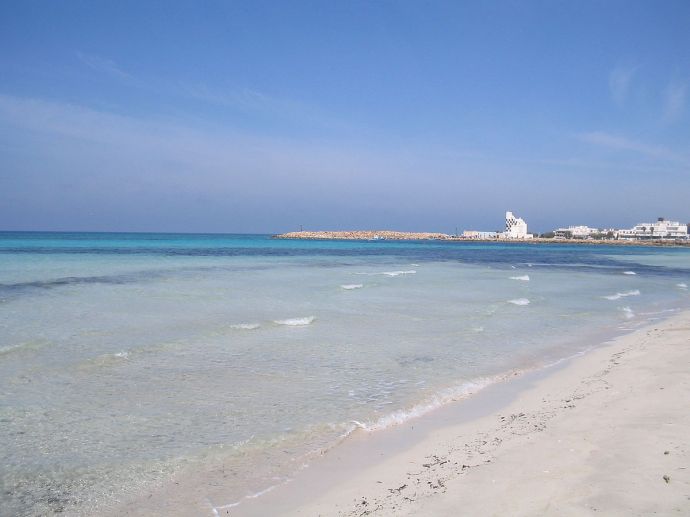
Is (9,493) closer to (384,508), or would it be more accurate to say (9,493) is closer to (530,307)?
(384,508)

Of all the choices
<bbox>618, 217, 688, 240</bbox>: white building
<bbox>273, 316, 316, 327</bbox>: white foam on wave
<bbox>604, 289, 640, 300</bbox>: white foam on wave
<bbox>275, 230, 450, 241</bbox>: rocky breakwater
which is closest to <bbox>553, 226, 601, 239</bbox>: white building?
<bbox>618, 217, 688, 240</bbox>: white building

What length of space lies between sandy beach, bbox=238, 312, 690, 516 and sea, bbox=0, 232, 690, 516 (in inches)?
17.8

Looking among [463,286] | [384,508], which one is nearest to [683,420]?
[384,508]

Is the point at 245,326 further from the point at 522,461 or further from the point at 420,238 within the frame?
the point at 420,238

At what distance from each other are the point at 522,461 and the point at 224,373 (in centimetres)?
532

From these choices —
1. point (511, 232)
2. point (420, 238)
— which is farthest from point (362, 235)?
point (511, 232)

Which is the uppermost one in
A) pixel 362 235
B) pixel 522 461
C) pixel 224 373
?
pixel 362 235

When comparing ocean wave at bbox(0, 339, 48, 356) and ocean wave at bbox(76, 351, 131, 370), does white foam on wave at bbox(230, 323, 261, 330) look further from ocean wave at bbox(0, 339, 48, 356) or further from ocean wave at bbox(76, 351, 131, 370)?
ocean wave at bbox(0, 339, 48, 356)

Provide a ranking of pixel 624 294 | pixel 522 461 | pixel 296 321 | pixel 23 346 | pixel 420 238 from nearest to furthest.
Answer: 1. pixel 522 461
2. pixel 23 346
3. pixel 296 321
4. pixel 624 294
5. pixel 420 238

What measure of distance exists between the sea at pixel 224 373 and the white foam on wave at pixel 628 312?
0.22 feet

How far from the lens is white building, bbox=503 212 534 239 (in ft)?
541

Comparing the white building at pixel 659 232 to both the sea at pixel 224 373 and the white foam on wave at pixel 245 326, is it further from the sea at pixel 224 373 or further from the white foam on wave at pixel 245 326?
the white foam on wave at pixel 245 326

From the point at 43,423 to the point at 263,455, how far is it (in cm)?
297

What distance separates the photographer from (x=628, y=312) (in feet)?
54.9
